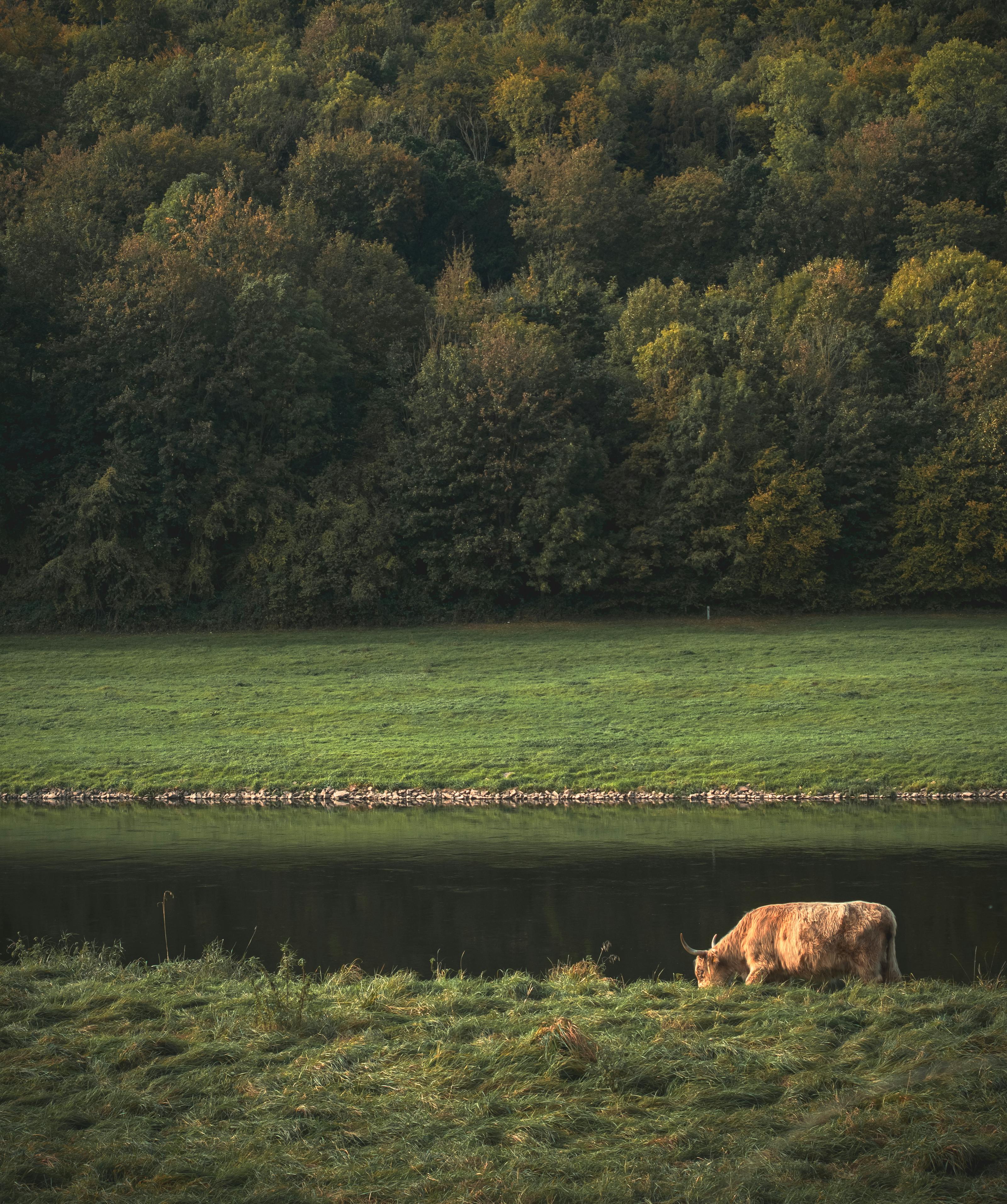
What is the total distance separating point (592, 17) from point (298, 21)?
26608mm

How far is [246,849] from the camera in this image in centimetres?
2344

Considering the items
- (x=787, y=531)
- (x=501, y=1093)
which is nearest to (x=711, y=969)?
(x=501, y=1093)

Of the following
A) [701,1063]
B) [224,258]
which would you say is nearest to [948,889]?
[701,1063]

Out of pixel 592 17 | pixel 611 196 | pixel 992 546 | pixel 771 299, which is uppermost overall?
pixel 592 17

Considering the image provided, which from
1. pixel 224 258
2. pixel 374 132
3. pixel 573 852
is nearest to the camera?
pixel 573 852

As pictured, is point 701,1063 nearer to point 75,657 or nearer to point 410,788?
point 410,788

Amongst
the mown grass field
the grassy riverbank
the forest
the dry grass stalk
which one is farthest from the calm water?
the forest

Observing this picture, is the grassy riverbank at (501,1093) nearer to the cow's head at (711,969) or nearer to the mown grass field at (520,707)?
the cow's head at (711,969)

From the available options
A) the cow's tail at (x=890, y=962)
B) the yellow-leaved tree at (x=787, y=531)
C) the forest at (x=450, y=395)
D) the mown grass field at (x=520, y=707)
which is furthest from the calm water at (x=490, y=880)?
the yellow-leaved tree at (x=787, y=531)

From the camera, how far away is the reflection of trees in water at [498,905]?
Result: 16.2m

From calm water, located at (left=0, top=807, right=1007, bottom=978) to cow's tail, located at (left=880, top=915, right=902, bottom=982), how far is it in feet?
4.78

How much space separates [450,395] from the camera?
57.8 meters

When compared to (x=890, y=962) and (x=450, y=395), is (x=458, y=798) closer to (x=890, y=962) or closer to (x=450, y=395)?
(x=890, y=962)

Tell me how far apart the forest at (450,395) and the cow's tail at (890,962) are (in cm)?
4257
